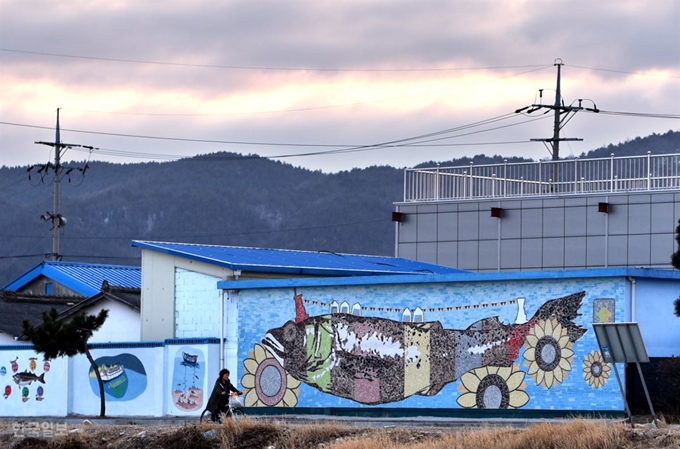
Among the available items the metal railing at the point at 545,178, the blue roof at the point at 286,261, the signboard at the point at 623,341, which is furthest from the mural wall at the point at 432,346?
the metal railing at the point at 545,178

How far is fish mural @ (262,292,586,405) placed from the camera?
32031 millimetres

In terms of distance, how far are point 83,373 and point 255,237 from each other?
154119mm

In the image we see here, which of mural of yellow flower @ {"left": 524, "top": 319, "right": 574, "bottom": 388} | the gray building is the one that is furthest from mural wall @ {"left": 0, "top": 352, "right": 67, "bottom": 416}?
the gray building

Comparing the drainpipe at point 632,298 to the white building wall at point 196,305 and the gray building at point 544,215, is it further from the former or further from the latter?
the gray building at point 544,215

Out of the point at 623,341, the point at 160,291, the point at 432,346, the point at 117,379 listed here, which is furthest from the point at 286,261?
the point at 623,341

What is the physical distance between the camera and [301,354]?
117ft

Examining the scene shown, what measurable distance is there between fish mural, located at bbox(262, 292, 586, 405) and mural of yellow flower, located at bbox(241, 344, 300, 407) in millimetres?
220

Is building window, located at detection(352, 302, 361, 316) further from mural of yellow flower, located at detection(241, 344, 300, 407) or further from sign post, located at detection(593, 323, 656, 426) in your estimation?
sign post, located at detection(593, 323, 656, 426)

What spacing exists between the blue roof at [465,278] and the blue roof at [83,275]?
18.9m

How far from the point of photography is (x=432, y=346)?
3331cm

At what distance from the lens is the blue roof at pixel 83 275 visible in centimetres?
5666

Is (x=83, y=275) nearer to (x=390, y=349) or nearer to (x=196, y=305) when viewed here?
(x=196, y=305)

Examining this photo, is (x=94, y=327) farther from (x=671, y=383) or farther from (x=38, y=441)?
(x=671, y=383)

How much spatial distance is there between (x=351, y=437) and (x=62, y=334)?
45.6 feet
